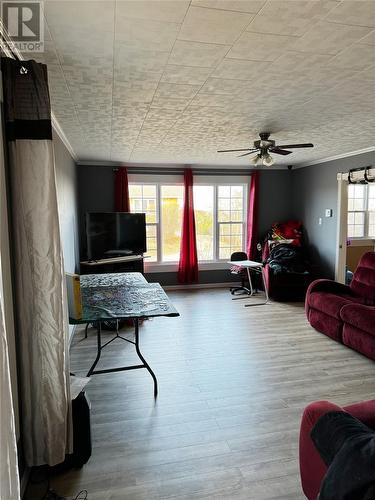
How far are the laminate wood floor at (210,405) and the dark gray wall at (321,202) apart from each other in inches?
78.6

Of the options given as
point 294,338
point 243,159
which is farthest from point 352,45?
point 243,159

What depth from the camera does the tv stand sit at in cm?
495

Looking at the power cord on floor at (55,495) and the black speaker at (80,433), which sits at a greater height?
the black speaker at (80,433)

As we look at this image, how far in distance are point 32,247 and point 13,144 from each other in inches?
20.9

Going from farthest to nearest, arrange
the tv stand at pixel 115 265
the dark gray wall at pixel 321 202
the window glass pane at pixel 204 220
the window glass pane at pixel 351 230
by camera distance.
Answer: the window glass pane at pixel 204 220 < the window glass pane at pixel 351 230 < the dark gray wall at pixel 321 202 < the tv stand at pixel 115 265

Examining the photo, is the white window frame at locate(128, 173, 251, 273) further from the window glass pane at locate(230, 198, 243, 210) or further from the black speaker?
the black speaker

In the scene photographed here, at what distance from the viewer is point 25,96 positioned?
1.69m

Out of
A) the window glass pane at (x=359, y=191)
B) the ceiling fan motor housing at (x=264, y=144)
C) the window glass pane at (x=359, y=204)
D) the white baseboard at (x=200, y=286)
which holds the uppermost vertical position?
the ceiling fan motor housing at (x=264, y=144)

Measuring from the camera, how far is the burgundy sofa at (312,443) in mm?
1542

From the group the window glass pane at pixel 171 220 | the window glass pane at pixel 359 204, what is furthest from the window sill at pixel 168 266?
the window glass pane at pixel 359 204

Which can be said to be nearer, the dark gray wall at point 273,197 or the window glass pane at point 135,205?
the window glass pane at point 135,205

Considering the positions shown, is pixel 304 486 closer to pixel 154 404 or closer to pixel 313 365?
pixel 154 404

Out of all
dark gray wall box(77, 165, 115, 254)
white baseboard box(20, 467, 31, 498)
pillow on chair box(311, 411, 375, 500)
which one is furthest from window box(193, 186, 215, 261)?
pillow on chair box(311, 411, 375, 500)

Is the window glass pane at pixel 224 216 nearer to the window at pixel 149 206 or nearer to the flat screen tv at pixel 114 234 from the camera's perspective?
the window at pixel 149 206
